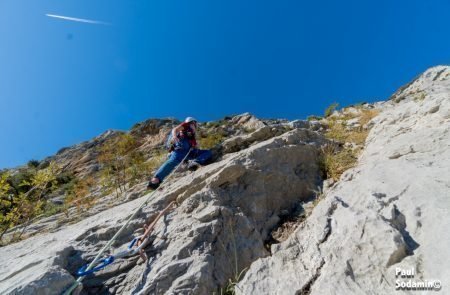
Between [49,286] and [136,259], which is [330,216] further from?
[49,286]

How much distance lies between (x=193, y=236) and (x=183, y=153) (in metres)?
3.81

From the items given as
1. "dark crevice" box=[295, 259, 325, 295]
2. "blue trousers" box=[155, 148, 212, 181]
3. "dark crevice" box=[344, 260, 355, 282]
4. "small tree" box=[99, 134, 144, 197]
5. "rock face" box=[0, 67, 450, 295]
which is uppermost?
"small tree" box=[99, 134, 144, 197]

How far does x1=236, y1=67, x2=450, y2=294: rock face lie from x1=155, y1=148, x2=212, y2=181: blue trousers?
12.5 ft

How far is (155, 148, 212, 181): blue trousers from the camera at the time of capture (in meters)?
7.94

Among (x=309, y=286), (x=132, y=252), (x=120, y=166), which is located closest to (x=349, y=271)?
(x=309, y=286)

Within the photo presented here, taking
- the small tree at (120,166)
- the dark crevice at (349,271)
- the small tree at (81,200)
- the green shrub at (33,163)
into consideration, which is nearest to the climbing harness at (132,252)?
the dark crevice at (349,271)

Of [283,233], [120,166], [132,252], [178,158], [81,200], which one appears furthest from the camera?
[120,166]

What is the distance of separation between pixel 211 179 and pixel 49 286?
122 inches

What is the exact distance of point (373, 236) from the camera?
347 cm

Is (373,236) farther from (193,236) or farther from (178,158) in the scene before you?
(178,158)

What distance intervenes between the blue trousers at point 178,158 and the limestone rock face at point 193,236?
64.9 inches

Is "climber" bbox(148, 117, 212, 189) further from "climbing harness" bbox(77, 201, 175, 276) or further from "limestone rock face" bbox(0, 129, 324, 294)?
"climbing harness" bbox(77, 201, 175, 276)

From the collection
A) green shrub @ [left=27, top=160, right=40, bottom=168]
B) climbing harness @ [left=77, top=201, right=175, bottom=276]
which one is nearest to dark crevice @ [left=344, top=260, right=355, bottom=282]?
climbing harness @ [left=77, top=201, right=175, bottom=276]

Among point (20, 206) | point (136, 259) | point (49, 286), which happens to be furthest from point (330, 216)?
point (20, 206)
